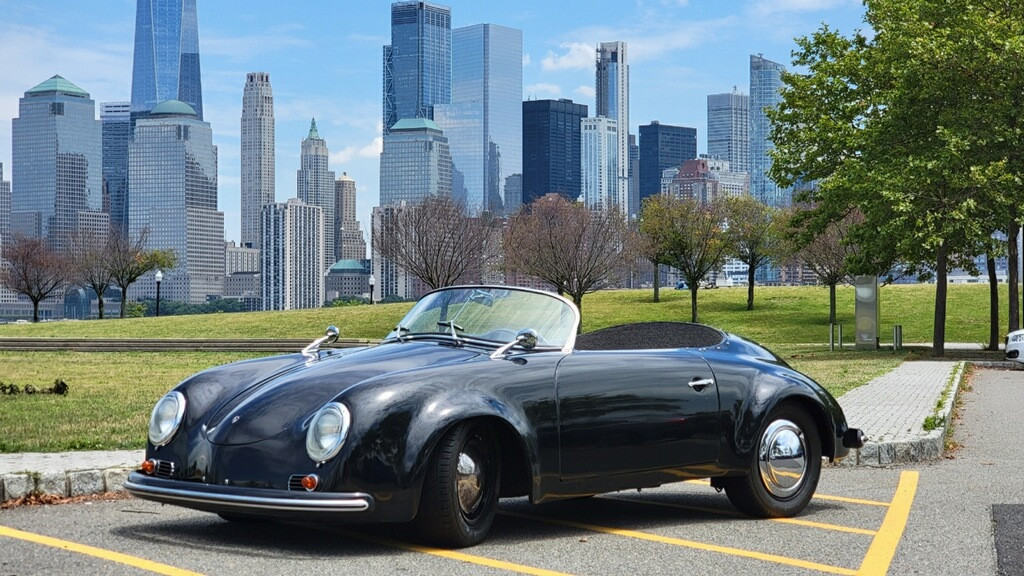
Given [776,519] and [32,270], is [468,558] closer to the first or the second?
[776,519]

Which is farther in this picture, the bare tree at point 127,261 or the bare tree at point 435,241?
the bare tree at point 127,261

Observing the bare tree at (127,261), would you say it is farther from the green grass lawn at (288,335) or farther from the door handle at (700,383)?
the door handle at (700,383)

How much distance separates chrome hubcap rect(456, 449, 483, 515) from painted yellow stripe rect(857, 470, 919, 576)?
1912 millimetres

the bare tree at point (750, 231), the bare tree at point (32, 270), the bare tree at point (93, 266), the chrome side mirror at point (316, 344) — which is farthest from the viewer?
the bare tree at point (32, 270)

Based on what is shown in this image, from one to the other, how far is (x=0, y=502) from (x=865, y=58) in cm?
3308

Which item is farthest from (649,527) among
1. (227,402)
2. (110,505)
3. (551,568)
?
(110,505)

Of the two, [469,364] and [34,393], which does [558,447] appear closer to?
[469,364]

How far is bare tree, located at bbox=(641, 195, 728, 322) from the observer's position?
64.7 m

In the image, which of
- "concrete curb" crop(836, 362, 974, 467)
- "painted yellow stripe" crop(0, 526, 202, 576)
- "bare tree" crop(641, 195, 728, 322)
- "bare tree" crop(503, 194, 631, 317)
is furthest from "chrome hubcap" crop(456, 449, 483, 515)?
"bare tree" crop(641, 195, 728, 322)

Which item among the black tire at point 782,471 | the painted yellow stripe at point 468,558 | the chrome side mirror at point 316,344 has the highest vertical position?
the chrome side mirror at point 316,344

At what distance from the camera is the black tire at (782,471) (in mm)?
7371

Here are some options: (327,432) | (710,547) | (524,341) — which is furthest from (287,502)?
(710,547)

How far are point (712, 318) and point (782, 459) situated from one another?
56975mm

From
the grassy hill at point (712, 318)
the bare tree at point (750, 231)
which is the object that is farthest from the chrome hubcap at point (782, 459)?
the bare tree at point (750, 231)
